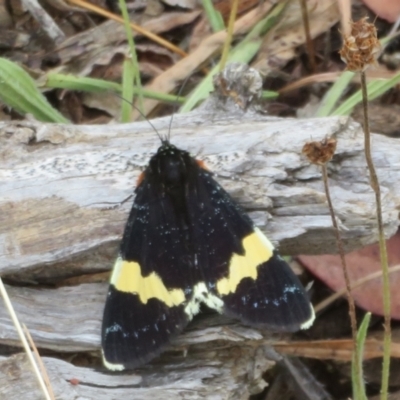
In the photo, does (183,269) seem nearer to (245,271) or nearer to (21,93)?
(245,271)

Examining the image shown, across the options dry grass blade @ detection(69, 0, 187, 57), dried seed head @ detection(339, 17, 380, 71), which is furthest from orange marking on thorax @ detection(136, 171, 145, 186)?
dry grass blade @ detection(69, 0, 187, 57)

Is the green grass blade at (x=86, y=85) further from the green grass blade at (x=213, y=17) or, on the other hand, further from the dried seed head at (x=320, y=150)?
the dried seed head at (x=320, y=150)

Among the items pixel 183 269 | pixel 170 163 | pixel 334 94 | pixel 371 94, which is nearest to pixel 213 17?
pixel 334 94

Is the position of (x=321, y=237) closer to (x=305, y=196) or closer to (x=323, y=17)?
(x=305, y=196)

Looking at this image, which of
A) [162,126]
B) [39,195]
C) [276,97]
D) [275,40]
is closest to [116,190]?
[39,195]

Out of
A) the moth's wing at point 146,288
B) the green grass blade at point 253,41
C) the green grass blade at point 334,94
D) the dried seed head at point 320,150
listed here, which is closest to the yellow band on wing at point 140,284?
the moth's wing at point 146,288
